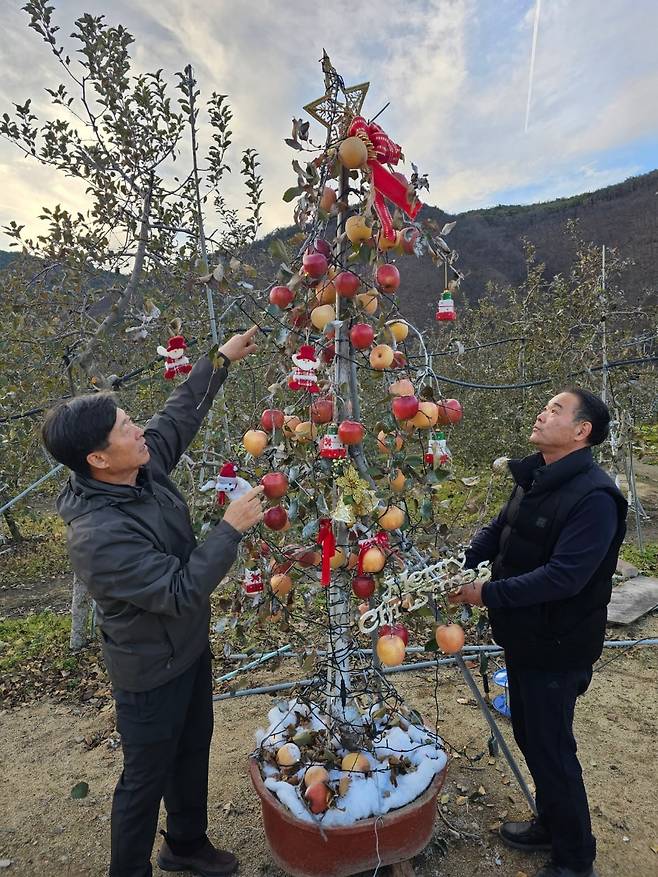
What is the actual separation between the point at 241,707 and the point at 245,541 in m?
1.90

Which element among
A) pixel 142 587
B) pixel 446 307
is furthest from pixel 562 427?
pixel 142 587

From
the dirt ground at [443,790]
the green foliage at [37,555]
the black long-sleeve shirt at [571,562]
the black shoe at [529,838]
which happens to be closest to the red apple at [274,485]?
the black long-sleeve shirt at [571,562]

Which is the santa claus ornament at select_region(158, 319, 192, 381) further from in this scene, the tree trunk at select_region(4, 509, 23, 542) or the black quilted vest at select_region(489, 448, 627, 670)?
the tree trunk at select_region(4, 509, 23, 542)

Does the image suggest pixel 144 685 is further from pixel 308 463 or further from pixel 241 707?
pixel 241 707

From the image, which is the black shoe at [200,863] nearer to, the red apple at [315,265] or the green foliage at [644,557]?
the red apple at [315,265]

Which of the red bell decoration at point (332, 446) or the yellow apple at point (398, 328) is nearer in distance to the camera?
the red bell decoration at point (332, 446)

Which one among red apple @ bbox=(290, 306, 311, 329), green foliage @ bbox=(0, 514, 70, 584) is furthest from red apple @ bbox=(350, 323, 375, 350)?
green foliage @ bbox=(0, 514, 70, 584)

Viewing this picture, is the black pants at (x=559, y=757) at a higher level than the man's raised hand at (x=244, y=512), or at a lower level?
lower

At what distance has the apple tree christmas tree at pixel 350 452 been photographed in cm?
163

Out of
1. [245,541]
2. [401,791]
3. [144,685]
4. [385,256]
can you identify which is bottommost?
[401,791]

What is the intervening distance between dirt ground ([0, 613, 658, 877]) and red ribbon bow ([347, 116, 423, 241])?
2.35 meters

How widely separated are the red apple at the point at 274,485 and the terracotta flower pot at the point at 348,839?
3.49 ft

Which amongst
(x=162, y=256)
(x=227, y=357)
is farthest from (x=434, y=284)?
(x=227, y=357)

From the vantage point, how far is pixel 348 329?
182 centimetres
